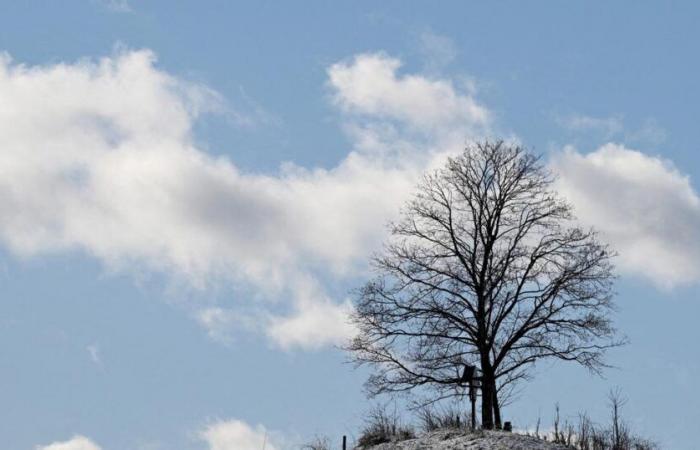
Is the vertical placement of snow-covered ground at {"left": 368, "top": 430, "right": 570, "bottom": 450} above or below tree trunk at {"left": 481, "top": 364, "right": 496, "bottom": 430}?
below

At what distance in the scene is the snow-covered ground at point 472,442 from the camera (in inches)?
778

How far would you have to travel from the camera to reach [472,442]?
66.6 ft

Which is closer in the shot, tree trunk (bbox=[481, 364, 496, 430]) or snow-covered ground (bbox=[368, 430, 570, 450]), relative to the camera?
snow-covered ground (bbox=[368, 430, 570, 450])

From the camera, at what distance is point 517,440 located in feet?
65.9

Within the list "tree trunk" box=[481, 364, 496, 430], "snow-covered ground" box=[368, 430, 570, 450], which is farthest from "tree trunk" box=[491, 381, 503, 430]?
"snow-covered ground" box=[368, 430, 570, 450]

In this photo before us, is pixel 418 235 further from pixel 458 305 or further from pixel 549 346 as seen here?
pixel 549 346

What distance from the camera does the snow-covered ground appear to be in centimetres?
1975

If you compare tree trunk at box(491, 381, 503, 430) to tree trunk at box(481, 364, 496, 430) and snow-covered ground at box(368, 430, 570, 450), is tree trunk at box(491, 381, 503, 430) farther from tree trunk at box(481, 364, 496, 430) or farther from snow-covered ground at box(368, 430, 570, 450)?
snow-covered ground at box(368, 430, 570, 450)

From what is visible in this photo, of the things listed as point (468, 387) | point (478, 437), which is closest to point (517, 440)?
point (478, 437)

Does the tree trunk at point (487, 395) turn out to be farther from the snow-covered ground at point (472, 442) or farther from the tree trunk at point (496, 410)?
the snow-covered ground at point (472, 442)

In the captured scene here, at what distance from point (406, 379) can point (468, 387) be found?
187 centimetres

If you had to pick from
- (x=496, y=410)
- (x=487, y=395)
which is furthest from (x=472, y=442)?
(x=487, y=395)

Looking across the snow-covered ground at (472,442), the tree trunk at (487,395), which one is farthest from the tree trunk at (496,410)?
the snow-covered ground at (472,442)

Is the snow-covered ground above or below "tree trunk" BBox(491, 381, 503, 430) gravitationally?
below
